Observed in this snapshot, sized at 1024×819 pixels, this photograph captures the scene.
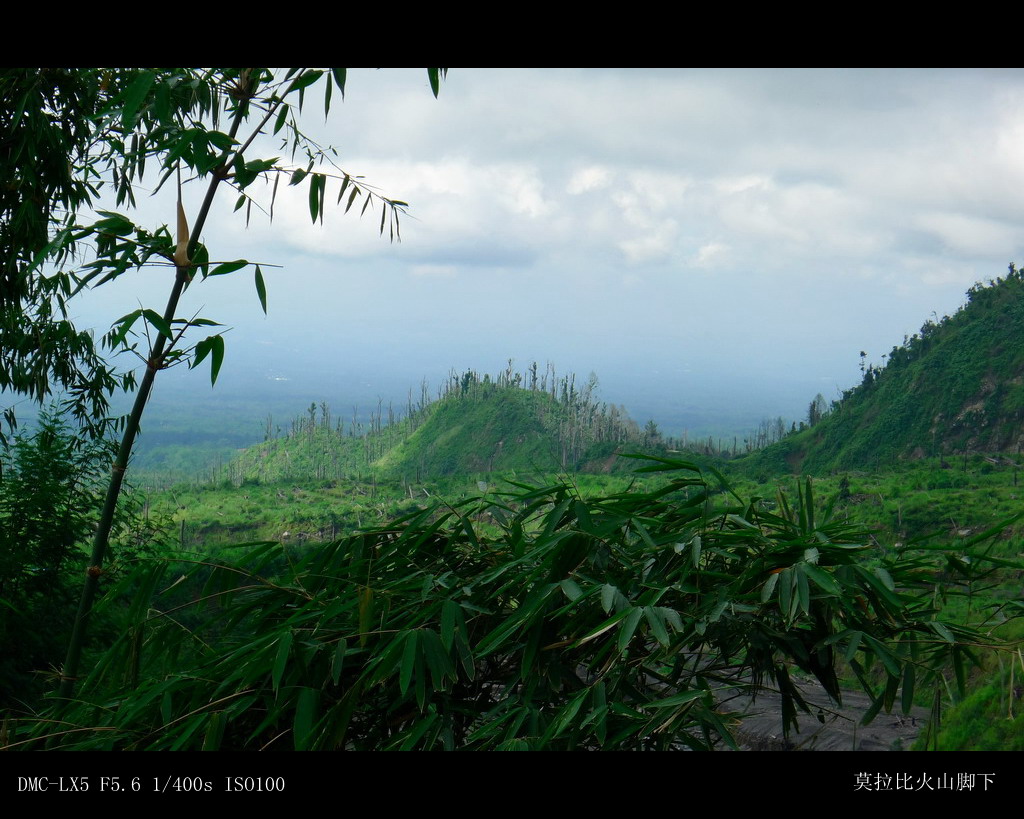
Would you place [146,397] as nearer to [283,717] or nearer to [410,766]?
[283,717]

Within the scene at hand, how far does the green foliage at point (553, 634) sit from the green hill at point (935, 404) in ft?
15.1

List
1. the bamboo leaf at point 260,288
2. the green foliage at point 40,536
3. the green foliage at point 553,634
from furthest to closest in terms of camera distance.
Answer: the green foliage at point 40,536 → the bamboo leaf at point 260,288 → the green foliage at point 553,634

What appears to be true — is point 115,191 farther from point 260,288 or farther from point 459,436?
point 459,436

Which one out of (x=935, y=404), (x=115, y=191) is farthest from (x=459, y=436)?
(x=115, y=191)

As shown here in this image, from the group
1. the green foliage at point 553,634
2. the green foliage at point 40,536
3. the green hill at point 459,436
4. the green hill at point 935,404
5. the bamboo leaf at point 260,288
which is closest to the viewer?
the green foliage at point 553,634

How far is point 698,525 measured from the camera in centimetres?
109

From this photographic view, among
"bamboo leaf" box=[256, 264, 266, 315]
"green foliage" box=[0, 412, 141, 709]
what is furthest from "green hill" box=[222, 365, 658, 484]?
"bamboo leaf" box=[256, 264, 266, 315]

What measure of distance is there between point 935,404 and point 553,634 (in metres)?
6.50

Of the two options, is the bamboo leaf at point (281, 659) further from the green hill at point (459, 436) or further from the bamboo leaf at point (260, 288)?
the green hill at point (459, 436)

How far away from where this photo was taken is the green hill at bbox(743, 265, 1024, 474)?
6.03 meters

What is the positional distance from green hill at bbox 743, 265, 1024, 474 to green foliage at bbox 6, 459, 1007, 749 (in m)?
4.62

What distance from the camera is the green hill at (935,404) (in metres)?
6.03

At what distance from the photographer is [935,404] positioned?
6543mm

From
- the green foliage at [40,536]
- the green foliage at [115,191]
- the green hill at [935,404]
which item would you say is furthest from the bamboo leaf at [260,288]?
the green hill at [935,404]
